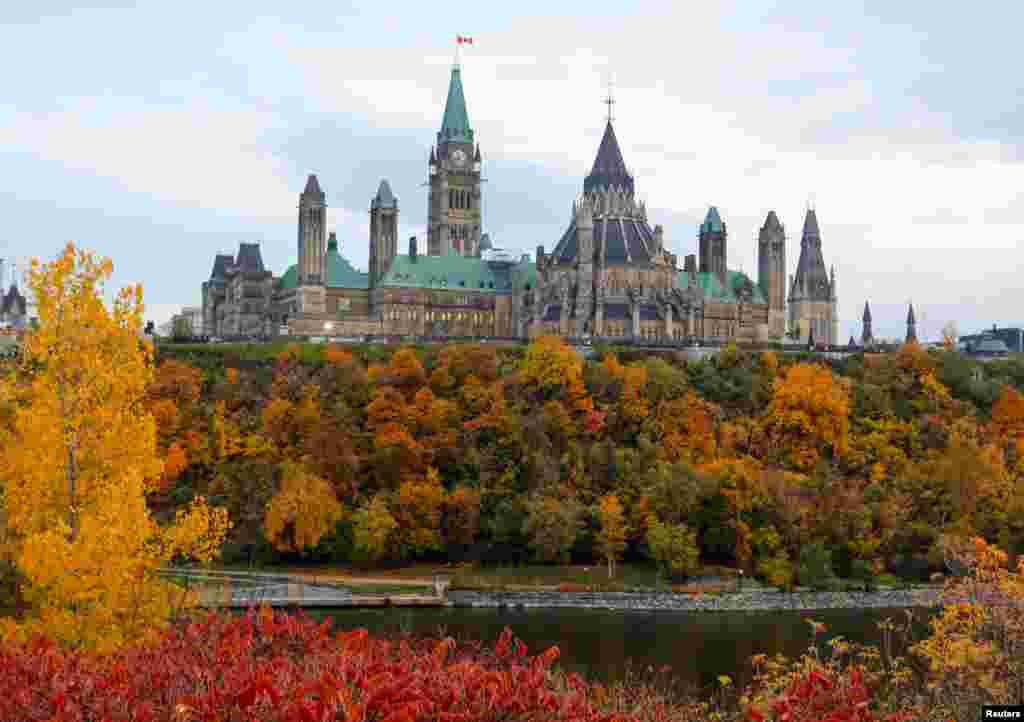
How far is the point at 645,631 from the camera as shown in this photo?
53250 millimetres

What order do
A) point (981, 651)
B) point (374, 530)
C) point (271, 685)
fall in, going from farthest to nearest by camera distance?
point (374, 530), point (981, 651), point (271, 685)

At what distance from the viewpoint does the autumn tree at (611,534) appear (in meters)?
68.6

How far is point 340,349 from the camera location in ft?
313

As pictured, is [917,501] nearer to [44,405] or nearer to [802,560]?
[802,560]

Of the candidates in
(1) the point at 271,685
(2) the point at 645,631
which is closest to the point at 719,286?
(2) the point at 645,631

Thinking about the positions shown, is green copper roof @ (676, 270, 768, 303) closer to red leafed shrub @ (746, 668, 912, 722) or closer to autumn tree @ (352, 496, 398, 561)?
autumn tree @ (352, 496, 398, 561)

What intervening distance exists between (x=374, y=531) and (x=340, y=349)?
1127 inches

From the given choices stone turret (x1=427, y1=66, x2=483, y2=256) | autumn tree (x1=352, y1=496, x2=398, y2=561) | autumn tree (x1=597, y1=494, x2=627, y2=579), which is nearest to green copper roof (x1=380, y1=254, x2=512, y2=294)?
stone turret (x1=427, y1=66, x2=483, y2=256)

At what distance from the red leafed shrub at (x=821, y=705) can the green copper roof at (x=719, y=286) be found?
350 ft

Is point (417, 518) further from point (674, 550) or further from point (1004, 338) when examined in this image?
point (1004, 338)

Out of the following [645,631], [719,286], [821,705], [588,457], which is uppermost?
[719,286]

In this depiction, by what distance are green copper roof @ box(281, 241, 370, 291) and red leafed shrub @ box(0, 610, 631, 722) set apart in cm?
10183

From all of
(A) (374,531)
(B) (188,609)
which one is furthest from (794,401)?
(B) (188,609)

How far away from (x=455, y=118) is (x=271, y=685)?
137 m
